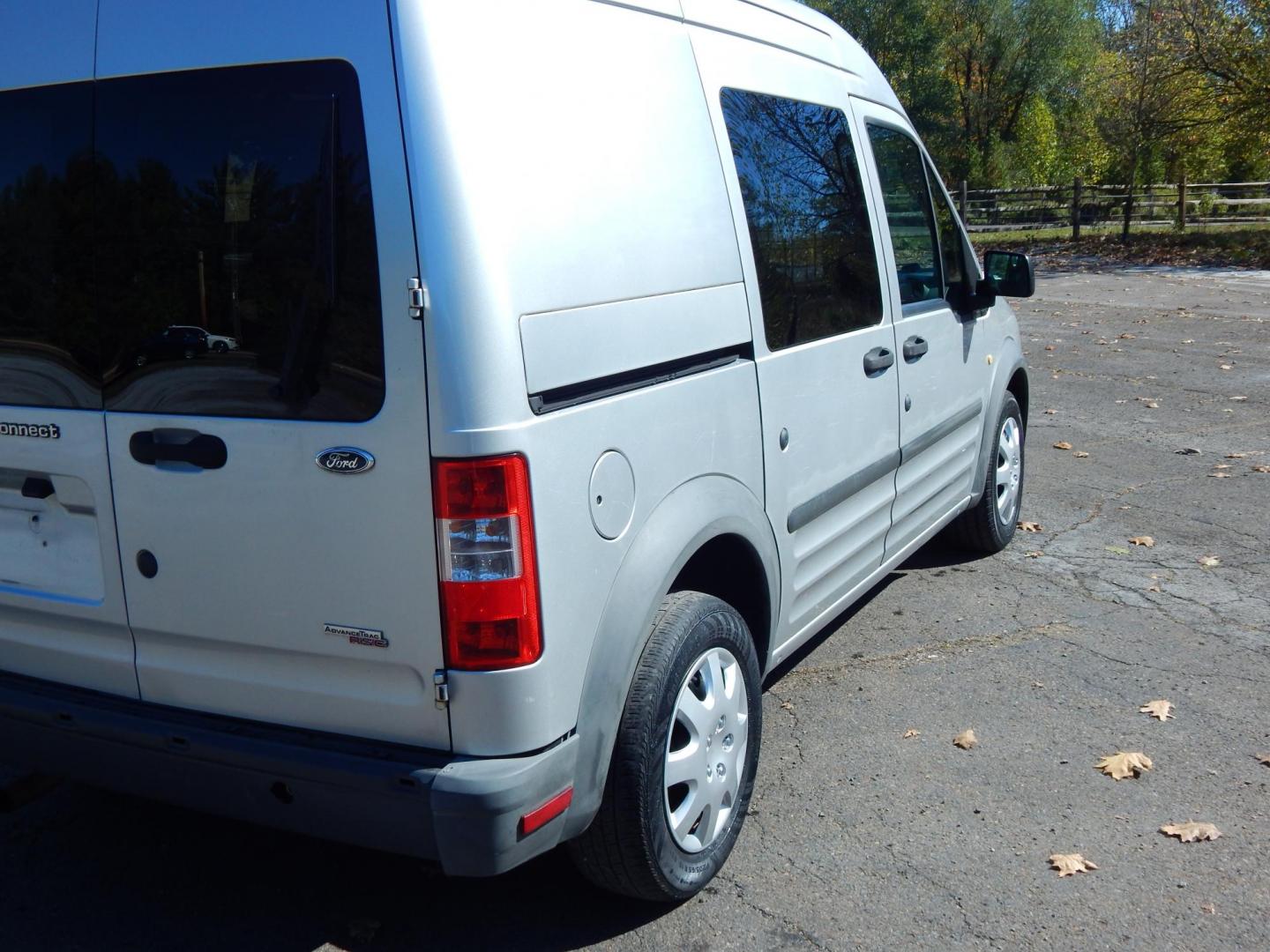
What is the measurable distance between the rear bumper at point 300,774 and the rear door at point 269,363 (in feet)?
0.25

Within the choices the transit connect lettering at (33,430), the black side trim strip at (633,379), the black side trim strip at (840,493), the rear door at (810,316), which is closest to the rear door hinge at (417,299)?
the black side trim strip at (633,379)

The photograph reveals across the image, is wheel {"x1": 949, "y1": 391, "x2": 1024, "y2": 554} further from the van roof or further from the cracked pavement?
the van roof

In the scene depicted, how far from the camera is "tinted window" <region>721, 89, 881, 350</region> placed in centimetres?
359

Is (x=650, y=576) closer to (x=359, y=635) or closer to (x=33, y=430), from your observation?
(x=359, y=635)

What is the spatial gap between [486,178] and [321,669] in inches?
44.2

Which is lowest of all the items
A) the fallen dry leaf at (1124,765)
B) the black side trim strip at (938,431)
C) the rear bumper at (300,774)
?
the fallen dry leaf at (1124,765)

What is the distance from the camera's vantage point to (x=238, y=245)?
8.64ft

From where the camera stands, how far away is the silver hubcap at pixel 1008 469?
6.14 meters

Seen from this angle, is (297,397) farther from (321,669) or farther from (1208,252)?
(1208,252)

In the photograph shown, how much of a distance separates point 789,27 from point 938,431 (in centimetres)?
178

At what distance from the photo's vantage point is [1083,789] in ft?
12.7

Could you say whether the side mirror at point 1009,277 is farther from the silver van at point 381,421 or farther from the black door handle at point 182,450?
the black door handle at point 182,450

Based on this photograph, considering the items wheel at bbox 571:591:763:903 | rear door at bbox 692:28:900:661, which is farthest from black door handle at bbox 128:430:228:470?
rear door at bbox 692:28:900:661

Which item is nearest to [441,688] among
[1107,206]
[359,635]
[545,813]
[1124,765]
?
[359,635]
